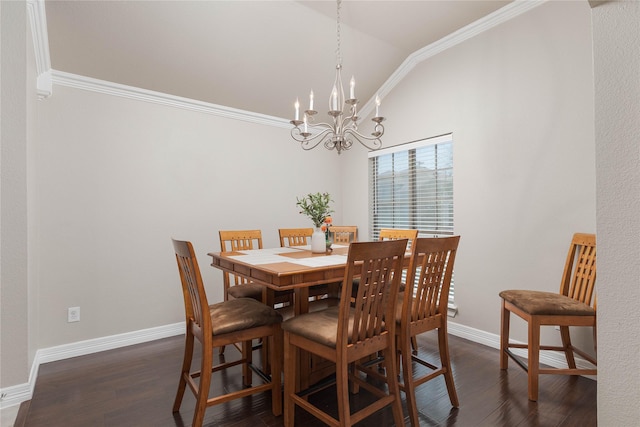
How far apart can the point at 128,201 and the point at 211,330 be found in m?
2.00


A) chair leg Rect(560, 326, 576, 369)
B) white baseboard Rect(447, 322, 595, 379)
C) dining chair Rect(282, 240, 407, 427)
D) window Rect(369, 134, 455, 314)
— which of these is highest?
window Rect(369, 134, 455, 314)

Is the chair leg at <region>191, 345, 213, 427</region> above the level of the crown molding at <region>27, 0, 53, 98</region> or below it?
below

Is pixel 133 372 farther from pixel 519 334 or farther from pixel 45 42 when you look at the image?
pixel 519 334

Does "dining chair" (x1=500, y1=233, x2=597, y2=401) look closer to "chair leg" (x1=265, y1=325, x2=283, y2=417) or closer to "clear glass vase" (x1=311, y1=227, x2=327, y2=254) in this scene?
"clear glass vase" (x1=311, y1=227, x2=327, y2=254)

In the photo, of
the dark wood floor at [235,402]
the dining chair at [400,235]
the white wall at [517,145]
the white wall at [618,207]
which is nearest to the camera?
the white wall at [618,207]

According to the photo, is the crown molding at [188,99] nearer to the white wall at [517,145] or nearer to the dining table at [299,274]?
the white wall at [517,145]

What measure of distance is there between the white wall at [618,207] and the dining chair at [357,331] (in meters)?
0.79

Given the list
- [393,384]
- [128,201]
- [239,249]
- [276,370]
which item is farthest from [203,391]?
[128,201]

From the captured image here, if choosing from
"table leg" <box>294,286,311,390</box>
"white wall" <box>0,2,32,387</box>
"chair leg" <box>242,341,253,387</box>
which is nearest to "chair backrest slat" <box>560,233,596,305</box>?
"table leg" <box>294,286,311,390</box>

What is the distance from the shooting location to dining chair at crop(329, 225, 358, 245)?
3507 millimetres

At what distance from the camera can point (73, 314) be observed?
8.88 feet

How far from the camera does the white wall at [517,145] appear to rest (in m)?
2.34

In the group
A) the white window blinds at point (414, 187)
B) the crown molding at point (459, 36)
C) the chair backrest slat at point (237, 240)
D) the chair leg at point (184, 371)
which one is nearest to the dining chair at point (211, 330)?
the chair leg at point (184, 371)

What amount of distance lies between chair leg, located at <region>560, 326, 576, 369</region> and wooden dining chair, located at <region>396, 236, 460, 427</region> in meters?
1.01
